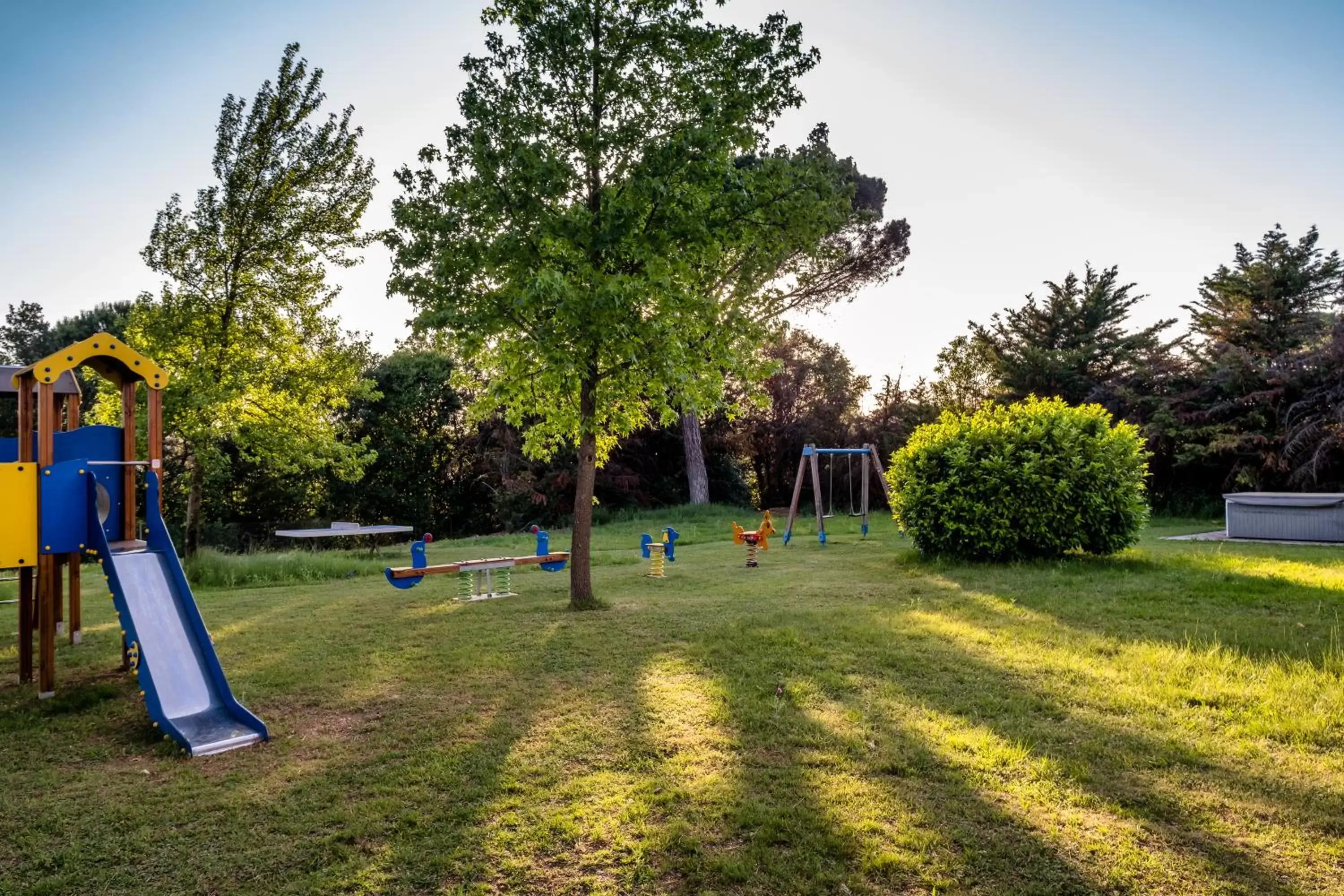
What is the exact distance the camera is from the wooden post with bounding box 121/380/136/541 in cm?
588

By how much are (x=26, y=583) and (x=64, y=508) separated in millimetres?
880

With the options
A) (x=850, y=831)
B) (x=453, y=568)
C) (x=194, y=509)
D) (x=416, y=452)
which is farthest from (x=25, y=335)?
(x=850, y=831)

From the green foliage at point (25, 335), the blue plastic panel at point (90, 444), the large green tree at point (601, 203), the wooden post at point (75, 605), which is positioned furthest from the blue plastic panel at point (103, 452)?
the green foliage at point (25, 335)

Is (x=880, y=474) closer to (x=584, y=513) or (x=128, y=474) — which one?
(x=584, y=513)

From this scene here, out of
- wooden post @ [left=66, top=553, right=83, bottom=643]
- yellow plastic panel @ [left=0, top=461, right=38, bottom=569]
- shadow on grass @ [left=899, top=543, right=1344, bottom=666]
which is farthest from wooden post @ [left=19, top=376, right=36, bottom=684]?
shadow on grass @ [left=899, top=543, right=1344, bottom=666]

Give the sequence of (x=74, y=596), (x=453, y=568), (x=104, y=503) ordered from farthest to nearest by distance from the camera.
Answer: (x=453, y=568) → (x=74, y=596) → (x=104, y=503)

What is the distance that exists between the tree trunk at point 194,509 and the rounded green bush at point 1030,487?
36.4 feet

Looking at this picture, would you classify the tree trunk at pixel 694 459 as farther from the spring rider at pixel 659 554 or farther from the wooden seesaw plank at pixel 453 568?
the wooden seesaw plank at pixel 453 568

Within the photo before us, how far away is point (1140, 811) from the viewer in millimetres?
3074

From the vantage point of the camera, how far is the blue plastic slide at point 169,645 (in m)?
4.31

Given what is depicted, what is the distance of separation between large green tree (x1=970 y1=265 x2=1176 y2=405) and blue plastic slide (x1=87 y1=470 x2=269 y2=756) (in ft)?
73.1

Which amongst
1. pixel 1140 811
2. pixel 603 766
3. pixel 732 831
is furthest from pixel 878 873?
pixel 603 766

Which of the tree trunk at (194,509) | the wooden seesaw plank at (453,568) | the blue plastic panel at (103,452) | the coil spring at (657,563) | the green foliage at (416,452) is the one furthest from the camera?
the green foliage at (416,452)

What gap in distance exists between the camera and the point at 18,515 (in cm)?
531
